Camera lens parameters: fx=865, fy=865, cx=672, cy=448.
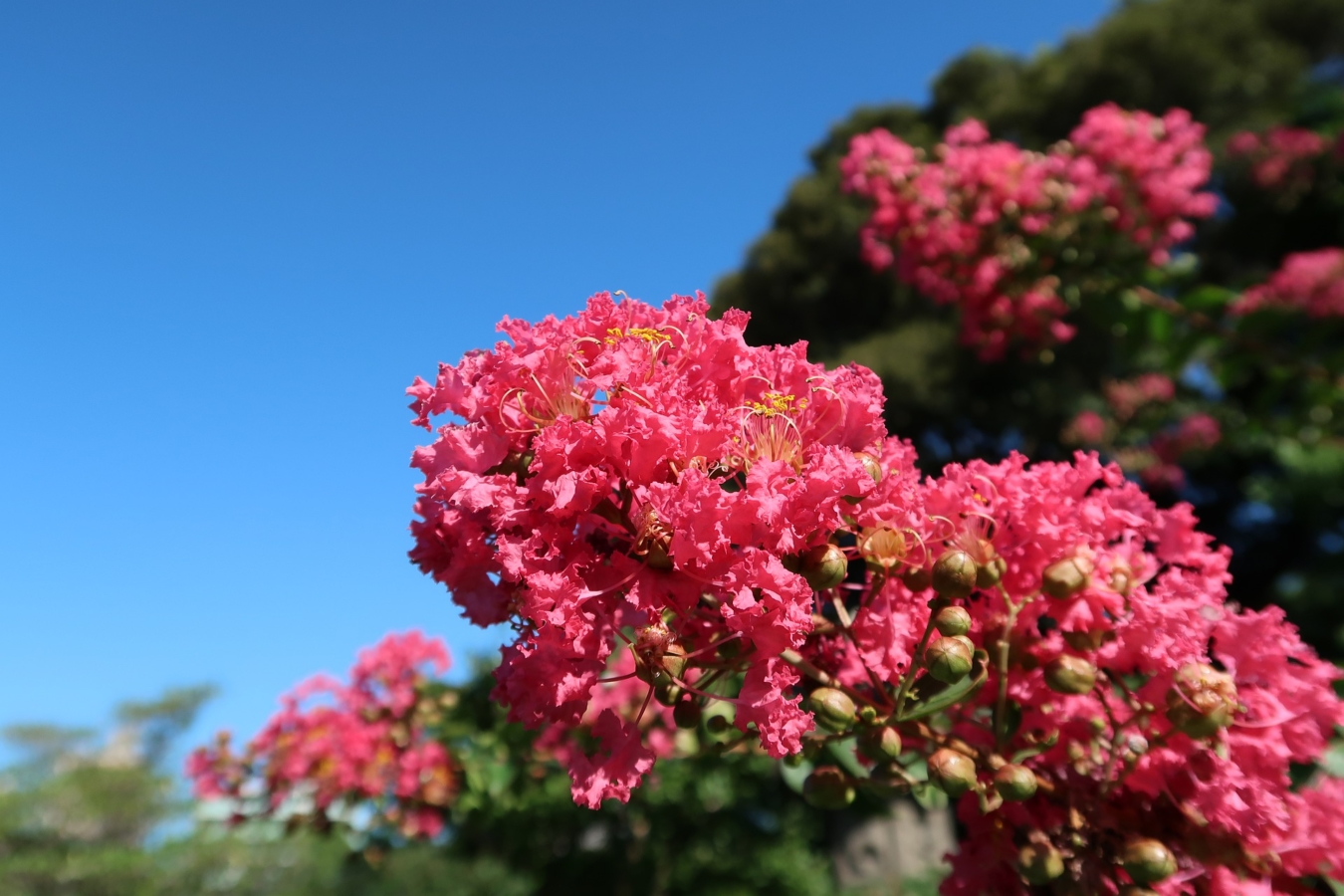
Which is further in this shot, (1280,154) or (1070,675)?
(1280,154)

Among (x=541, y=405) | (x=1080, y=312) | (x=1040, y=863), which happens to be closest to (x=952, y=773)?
(x=1040, y=863)

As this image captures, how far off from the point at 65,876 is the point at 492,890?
648 cm

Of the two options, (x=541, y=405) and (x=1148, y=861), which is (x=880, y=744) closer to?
(x=1148, y=861)

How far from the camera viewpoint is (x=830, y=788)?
1101mm

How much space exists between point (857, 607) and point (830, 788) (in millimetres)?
248

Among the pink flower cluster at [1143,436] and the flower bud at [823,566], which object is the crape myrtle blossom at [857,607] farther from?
the pink flower cluster at [1143,436]

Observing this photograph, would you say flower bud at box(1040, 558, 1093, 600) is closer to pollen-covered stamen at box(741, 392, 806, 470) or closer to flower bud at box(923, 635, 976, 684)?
flower bud at box(923, 635, 976, 684)

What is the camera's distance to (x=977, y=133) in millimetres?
3166

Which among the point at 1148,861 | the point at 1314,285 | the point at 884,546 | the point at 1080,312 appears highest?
the point at 1080,312

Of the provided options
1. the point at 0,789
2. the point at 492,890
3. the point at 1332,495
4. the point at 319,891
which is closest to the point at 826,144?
the point at 1332,495

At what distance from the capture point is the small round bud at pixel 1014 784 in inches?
37.0

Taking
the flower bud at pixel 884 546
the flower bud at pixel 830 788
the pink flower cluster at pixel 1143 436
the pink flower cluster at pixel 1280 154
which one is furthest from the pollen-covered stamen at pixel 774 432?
the pink flower cluster at pixel 1280 154

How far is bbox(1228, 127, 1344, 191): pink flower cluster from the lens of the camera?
272 inches

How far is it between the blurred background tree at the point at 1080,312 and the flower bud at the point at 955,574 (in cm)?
676
